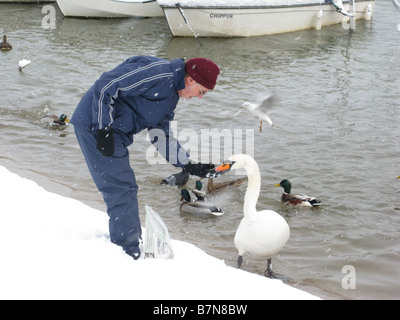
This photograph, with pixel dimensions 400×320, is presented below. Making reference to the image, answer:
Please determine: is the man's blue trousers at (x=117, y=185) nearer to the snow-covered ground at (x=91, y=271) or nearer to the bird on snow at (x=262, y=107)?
the snow-covered ground at (x=91, y=271)

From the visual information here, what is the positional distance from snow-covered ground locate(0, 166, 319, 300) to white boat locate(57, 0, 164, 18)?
59.2ft

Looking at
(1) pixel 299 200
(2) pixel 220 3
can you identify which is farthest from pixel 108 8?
(1) pixel 299 200

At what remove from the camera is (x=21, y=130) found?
10047 mm

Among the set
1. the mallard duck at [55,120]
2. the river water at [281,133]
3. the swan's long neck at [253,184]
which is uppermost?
the swan's long neck at [253,184]

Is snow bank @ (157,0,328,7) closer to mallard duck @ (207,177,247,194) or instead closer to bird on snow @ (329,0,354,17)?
bird on snow @ (329,0,354,17)

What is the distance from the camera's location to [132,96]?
4.12 meters

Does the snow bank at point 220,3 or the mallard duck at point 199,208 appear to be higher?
the snow bank at point 220,3

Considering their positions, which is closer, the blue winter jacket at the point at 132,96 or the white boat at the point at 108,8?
the blue winter jacket at the point at 132,96

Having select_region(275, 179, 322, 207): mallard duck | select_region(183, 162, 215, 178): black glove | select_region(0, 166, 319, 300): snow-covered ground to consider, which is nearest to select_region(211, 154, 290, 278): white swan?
select_region(183, 162, 215, 178): black glove

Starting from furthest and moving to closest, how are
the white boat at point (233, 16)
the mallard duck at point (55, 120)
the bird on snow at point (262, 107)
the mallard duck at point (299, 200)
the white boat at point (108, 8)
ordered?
1. the white boat at point (108, 8)
2. the white boat at point (233, 16)
3. the mallard duck at point (55, 120)
4. the bird on snow at point (262, 107)
5. the mallard duck at point (299, 200)

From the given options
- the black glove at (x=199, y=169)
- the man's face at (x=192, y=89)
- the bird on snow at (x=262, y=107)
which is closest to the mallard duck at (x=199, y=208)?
the black glove at (x=199, y=169)

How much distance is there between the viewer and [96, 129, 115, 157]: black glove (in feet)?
12.9

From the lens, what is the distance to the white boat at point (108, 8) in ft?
69.5
